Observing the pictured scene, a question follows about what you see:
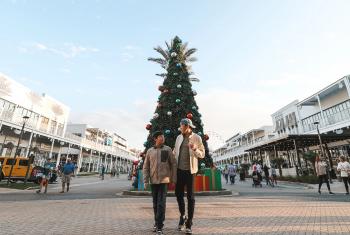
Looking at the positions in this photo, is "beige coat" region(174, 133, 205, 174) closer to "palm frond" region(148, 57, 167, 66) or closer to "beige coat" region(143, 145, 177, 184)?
"beige coat" region(143, 145, 177, 184)

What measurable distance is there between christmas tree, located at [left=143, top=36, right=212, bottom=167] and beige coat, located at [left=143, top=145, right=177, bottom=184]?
7.96 m

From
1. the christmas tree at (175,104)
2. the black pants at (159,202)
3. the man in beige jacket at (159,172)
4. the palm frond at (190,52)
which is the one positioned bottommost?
the black pants at (159,202)

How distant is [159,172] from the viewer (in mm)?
3971

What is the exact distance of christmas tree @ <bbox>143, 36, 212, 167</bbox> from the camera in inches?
502

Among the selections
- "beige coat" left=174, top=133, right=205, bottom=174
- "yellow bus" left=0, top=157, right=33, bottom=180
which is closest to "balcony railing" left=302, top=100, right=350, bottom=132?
"beige coat" left=174, top=133, right=205, bottom=174

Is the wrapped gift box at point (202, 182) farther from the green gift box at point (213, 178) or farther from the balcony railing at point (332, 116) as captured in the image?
the balcony railing at point (332, 116)

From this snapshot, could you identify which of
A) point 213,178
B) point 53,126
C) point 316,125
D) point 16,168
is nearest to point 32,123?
point 53,126

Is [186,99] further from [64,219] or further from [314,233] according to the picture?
[314,233]

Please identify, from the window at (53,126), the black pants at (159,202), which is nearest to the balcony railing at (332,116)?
the black pants at (159,202)

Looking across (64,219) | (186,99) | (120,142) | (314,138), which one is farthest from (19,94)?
(120,142)

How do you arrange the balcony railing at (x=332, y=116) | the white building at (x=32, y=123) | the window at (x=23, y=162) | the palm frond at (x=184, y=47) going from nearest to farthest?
1. the palm frond at (x=184, y=47)
2. the window at (x=23, y=162)
3. the white building at (x=32, y=123)
4. the balcony railing at (x=332, y=116)

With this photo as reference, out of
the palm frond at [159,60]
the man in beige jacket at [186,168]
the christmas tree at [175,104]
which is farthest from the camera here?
the palm frond at [159,60]

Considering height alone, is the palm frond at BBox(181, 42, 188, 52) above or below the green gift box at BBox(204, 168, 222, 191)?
above

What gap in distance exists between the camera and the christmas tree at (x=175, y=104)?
12758 millimetres
